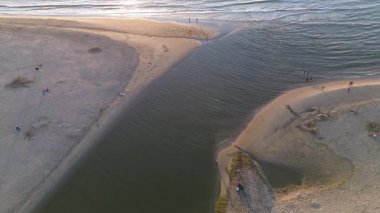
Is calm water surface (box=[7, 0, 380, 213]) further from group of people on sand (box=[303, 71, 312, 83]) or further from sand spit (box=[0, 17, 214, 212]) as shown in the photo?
sand spit (box=[0, 17, 214, 212])

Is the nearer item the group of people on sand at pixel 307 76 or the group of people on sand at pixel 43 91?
the group of people on sand at pixel 43 91

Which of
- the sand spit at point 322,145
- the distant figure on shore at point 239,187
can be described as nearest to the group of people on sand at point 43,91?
the sand spit at point 322,145

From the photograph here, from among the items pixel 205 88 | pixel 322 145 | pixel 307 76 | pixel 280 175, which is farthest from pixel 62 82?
pixel 322 145

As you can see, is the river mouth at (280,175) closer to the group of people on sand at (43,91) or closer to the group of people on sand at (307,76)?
the group of people on sand at (307,76)

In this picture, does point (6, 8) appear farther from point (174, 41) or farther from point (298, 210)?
point (298, 210)

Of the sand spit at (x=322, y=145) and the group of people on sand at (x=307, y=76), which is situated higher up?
the group of people on sand at (x=307, y=76)

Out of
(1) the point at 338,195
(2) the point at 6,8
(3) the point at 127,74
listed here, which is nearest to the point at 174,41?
(3) the point at 127,74

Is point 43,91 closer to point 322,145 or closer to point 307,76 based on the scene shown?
point 322,145
